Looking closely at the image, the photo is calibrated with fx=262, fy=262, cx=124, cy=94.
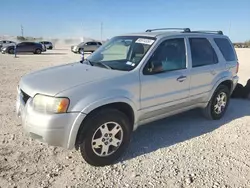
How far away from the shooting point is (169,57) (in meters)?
4.26

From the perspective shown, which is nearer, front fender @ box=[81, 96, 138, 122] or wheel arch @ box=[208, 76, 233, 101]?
front fender @ box=[81, 96, 138, 122]

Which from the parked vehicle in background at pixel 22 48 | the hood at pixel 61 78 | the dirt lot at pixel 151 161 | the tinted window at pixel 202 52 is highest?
the tinted window at pixel 202 52

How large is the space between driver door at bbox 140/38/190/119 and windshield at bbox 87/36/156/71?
0.20 meters

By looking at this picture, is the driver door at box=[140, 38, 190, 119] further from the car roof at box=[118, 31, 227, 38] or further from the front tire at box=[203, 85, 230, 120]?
the front tire at box=[203, 85, 230, 120]

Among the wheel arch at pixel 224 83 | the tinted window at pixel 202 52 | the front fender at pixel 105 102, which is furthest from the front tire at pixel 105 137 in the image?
the wheel arch at pixel 224 83

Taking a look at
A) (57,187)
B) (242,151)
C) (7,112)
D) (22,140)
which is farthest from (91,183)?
(7,112)

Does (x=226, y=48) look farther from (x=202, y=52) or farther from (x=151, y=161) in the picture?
(x=151, y=161)

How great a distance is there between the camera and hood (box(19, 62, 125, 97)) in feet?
10.7

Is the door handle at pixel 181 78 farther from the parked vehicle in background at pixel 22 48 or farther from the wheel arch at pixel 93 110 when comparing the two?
the parked vehicle in background at pixel 22 48

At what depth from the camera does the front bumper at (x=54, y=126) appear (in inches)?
122

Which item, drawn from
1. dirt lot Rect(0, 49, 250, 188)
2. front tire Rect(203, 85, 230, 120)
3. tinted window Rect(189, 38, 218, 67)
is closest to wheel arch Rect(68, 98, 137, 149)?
dirt lot Rect(0, 49, 250, 188)

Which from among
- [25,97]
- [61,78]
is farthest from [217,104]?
[25,97]

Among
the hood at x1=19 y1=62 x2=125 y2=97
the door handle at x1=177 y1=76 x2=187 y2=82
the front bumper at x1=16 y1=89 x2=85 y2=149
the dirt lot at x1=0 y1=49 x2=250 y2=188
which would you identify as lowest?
the dirt lot at x1=0 y1=49 x2=250 y2=188

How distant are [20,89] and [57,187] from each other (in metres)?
1.55
